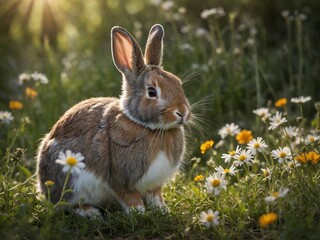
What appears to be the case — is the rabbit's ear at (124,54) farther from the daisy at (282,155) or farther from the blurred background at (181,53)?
the daisy at (282,155)

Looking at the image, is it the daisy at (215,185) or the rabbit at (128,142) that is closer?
the daisy at (215,185)

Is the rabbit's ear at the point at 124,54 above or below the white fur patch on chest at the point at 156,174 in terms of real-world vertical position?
above

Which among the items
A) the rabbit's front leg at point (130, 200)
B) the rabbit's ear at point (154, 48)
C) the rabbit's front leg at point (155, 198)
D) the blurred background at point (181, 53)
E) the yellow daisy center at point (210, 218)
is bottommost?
the rabbit's front leg at point (155, 198)

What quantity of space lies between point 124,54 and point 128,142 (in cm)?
70

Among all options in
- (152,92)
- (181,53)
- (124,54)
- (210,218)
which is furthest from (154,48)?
(181,53)

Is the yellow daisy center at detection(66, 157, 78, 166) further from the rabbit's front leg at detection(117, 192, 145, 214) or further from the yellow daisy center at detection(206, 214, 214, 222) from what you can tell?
the yellow daisy center at detection(206, 214, 214, 222)

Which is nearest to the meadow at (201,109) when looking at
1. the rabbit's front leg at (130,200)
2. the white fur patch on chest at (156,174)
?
the rabbit's front leg at (130,200)

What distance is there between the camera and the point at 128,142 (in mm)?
3932

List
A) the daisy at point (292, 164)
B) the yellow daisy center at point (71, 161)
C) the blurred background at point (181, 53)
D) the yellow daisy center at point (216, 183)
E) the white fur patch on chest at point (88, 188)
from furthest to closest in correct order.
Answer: the blurred background at point (181, 53)
the white fur patch on chest at point (88, 188)
the daisy at point (292, 164)
the yellow daisy center at point (216, 183)
the yellow daisy center at point (71, 161)

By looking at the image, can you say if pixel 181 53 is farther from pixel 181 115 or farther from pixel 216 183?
pixel 216 183

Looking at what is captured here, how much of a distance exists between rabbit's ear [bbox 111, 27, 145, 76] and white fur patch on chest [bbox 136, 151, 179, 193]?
656 millimetres

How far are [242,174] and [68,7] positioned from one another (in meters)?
4.67

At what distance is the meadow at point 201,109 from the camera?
3.62 meters

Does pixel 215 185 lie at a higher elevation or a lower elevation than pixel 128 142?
lower
